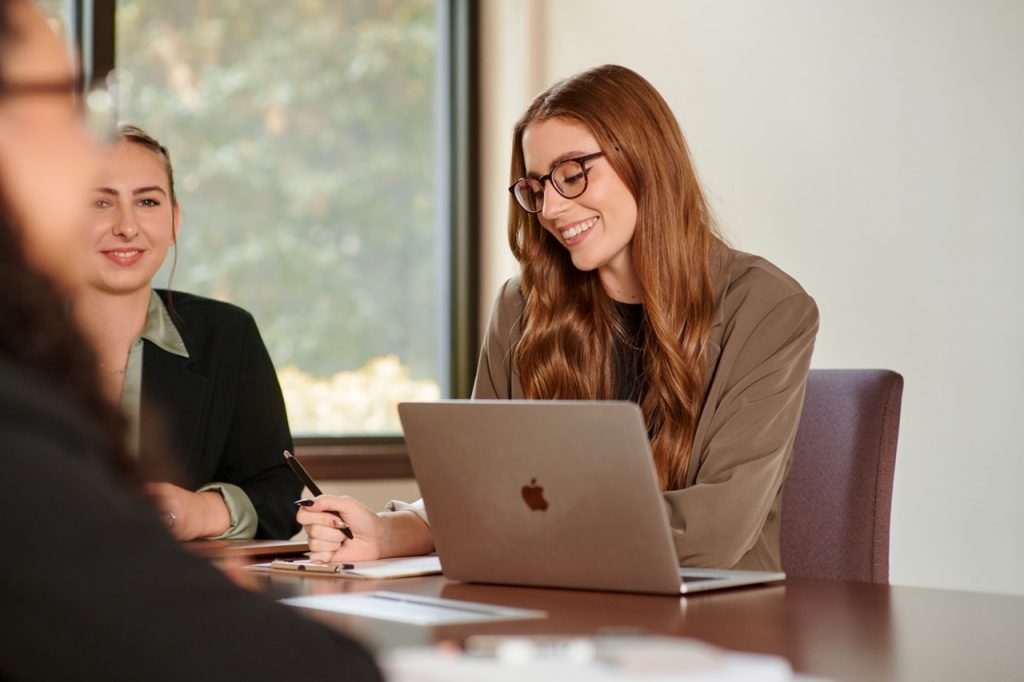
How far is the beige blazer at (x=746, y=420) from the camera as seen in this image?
5.98 ft

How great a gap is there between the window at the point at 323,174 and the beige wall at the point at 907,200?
1.04 m

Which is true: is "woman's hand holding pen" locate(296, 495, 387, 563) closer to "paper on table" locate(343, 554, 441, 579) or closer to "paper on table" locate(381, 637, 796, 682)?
"paper on table" locate(343, 554, 441, 579)

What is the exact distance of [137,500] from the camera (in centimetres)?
72

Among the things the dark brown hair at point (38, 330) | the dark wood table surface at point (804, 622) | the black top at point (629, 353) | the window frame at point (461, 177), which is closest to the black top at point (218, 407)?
the black top at point (629, 353)

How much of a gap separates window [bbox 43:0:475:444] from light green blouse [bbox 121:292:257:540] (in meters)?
1.52

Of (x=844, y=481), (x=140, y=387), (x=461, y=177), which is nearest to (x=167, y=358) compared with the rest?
(x=140, y=387)

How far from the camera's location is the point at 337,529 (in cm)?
183

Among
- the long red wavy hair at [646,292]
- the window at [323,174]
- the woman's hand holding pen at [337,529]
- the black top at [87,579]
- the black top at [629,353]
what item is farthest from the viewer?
the window at [323,174]

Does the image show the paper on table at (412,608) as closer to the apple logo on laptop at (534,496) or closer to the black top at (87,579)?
the apple logo on laptop at (534,496)

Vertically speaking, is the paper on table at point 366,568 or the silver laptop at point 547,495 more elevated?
the silver laptop at point 547,495

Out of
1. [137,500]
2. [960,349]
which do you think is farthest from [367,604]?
[960,349]

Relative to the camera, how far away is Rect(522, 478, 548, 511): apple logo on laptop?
4.93 ft

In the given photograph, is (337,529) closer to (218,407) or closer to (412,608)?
(412,608)

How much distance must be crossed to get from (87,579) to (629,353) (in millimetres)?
1729
